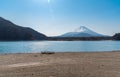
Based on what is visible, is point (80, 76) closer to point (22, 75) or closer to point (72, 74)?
point (72, 74)

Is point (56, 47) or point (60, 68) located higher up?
point (56, 47)

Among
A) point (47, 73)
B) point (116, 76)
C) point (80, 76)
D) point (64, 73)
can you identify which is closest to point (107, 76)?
point (116, 76)

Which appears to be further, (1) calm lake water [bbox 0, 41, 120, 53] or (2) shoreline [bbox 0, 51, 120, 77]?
(1) calm lake water [bbox 0, 41, 120, 53]

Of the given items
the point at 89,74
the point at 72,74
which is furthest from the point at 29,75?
the point at 89,74

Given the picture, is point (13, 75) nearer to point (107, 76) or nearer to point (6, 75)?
point (6, 75)

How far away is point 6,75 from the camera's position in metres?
13.3

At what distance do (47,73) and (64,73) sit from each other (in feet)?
3.42

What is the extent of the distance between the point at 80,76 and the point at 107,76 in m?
1.60

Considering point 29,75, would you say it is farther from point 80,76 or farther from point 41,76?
point 80,76

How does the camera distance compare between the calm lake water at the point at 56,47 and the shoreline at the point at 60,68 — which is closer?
the shoreline at the point at 60,68

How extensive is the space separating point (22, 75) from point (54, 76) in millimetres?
1888

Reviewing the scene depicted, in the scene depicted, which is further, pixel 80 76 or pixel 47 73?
pixel 47 73

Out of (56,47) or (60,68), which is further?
(56,47)

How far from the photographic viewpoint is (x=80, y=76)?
12992mm
